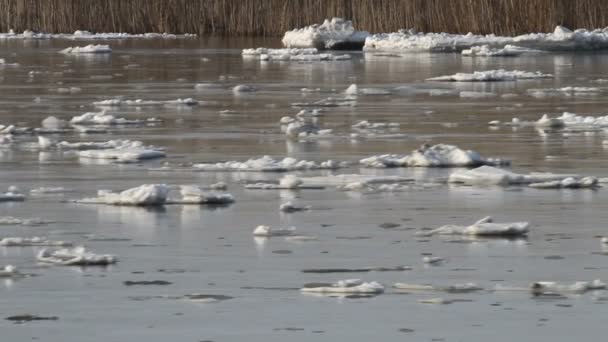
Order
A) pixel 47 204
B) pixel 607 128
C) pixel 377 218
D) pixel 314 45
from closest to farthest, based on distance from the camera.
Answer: pixel 377 218 → pixel 47 204 → pixel 607 128 → pixel 314 45

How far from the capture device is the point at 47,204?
812 cm

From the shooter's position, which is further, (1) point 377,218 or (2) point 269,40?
(2) point 269,40

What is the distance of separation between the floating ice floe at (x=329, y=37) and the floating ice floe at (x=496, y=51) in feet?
11.9

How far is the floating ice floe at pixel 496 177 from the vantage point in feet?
28.9

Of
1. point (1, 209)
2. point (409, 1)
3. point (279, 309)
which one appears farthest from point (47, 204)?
point (409, 1)

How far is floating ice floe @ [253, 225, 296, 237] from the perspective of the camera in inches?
277

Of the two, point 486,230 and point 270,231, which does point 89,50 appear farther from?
point 486,230

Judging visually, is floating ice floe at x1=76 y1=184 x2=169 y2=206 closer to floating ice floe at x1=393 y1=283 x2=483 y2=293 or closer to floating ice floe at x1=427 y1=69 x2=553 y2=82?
floating ice floe at x1=393 y1=283 x2=483 y2=293

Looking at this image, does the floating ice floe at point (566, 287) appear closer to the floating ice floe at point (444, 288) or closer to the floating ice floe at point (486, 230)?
the floating ice floe at point (444, 288)

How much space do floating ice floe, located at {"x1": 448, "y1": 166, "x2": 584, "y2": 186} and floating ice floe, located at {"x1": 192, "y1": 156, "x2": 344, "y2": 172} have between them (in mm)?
921

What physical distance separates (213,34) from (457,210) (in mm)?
32065

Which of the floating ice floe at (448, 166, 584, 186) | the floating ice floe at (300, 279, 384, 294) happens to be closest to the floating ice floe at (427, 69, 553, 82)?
the floating ice floe at (448, 166, 584, 186)

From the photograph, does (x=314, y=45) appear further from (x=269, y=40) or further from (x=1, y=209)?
(x=1, y=209)

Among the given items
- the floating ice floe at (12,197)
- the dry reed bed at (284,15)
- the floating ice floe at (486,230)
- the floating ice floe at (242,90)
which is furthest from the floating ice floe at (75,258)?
the dry reed bed at (284,15)
